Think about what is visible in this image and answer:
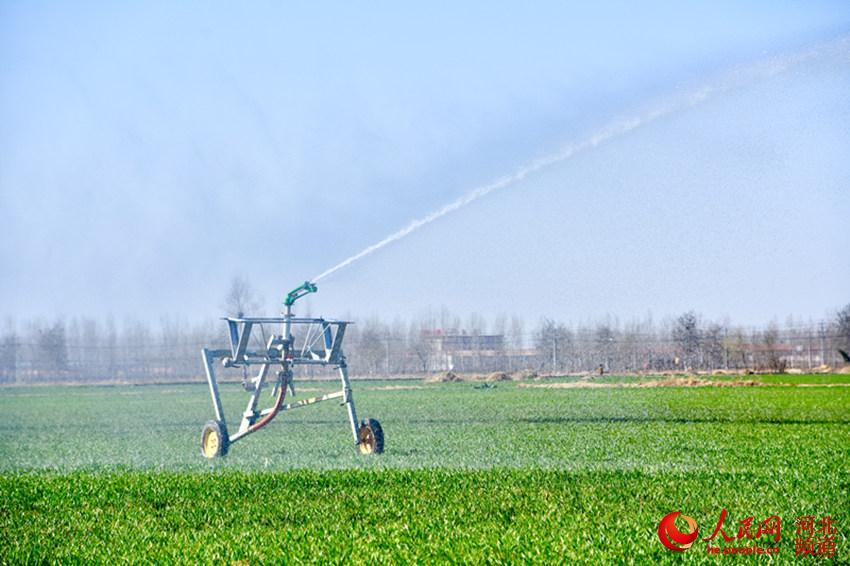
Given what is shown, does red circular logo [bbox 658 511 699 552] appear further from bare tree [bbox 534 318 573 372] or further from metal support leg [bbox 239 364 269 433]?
bare tree [bbox 534 318 573 372]

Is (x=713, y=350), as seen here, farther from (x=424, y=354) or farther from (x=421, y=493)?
(x=421, y=493)

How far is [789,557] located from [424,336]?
64.8 meters

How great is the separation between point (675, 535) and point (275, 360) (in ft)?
25.7

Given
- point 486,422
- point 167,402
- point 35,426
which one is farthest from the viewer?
point 167,402

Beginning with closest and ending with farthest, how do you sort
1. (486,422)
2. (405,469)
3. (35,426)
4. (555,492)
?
(555,492)
(405,469)
(486,422)
(35,426)

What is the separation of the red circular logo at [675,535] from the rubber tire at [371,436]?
6.37 m

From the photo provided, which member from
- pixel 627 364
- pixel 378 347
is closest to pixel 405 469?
pixel 378 347

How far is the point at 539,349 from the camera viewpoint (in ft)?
258

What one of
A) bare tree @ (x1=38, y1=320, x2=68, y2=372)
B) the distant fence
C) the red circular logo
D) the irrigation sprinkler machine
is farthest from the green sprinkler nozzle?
bare tree @ (x1=38, y1=320, x2=68, y2=372)

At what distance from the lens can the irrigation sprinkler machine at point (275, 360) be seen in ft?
47.7

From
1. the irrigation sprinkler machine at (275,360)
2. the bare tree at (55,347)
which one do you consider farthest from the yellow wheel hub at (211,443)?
the bare tree at (55,347)

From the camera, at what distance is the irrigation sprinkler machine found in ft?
47.7

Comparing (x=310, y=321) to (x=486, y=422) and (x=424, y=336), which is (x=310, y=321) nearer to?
(x=486, y=422)

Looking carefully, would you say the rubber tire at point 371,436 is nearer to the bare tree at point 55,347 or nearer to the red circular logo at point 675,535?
the red circular logo at point 675,535
